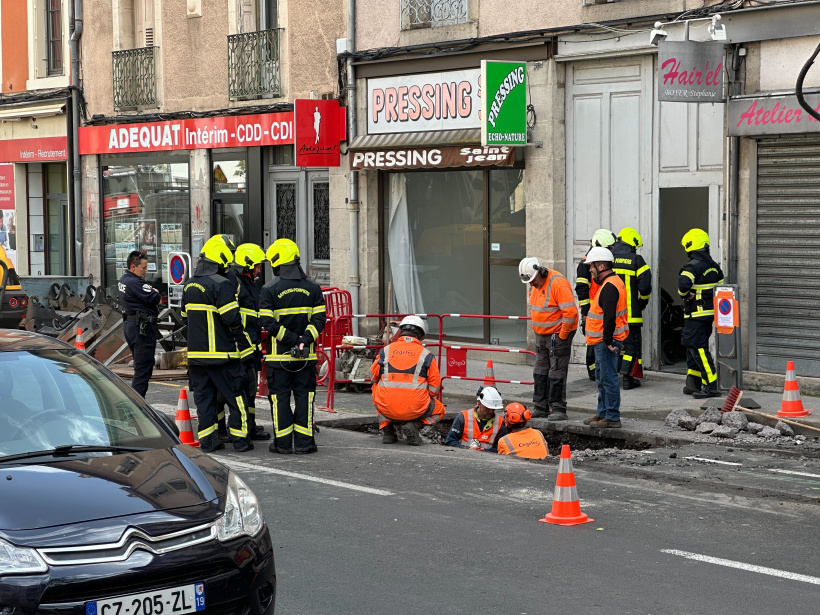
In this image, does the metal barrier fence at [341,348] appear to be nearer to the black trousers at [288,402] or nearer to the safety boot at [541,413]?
the safety boot at [541,413]

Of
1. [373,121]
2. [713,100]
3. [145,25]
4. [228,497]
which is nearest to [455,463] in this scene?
[228,497]

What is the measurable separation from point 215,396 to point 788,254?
23.9ft

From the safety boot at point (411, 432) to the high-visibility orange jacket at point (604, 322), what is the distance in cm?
210

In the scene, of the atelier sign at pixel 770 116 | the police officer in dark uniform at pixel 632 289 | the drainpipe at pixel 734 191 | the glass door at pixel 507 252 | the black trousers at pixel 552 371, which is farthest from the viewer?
the glass door at pixel 507 252

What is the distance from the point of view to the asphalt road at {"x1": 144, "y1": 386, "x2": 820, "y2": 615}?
610 centimetres

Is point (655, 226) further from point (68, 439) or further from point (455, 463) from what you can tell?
point (68, 439)

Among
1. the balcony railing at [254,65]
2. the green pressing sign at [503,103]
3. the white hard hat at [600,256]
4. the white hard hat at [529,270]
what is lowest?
the white hard hat at [529,270]

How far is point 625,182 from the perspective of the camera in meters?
15.4

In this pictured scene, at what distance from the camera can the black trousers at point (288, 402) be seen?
10406mm

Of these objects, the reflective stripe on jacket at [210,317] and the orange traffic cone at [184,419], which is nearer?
the reflective stripe on jacket at [210,317]

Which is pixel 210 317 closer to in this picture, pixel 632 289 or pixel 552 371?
pixel 552 371

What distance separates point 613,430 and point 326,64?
9.94 metres

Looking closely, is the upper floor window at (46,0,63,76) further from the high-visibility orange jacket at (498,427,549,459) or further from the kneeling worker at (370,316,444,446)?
the high-visibility orange jacket at (498,427,549,459)

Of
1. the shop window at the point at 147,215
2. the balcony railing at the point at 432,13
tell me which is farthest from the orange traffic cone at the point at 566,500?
the shop window at the point at 147,215
